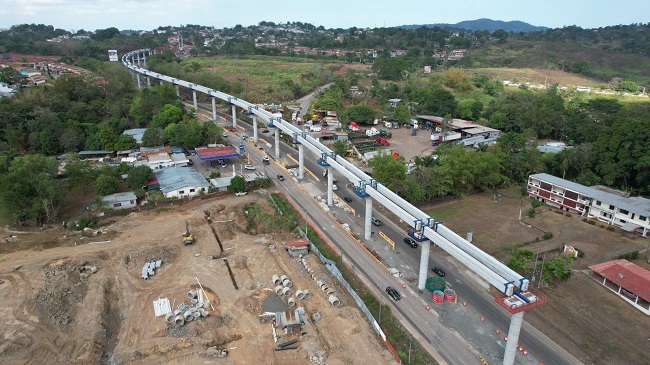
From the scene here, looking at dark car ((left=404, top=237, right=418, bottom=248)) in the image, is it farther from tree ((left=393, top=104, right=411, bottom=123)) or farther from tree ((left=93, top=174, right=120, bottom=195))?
tree ((left=393, top=104, right=411, bottom=123))

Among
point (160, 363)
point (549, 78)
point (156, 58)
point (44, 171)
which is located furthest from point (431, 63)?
point (160, 363)

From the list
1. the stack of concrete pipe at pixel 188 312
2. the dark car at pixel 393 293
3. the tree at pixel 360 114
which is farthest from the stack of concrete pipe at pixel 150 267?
the tree at pixel 360 114

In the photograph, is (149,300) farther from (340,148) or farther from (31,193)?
(340,148)

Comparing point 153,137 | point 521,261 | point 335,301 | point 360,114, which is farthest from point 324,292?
point 360,114

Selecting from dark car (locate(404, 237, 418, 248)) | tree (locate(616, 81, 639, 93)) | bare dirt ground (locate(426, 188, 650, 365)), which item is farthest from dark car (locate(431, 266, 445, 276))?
tree (locate(616, 81, 639, 93))

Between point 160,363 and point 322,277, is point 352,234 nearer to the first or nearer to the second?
point 322,277

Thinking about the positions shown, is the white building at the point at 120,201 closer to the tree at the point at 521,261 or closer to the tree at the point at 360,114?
the tree at the point at 521,261

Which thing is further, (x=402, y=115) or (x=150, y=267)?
(x=402, y=115)
